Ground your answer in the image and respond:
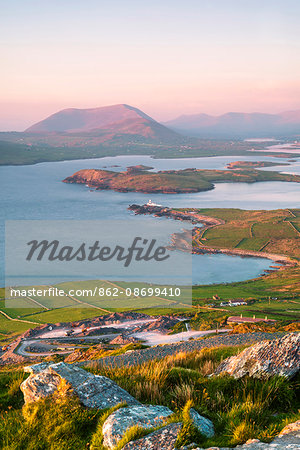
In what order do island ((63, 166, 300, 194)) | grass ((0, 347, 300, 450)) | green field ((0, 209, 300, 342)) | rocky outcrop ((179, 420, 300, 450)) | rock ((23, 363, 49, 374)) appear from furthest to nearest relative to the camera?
island ((63, 166, 300, 194)), green field ((0, 209, 300, 342)), rock ((23, 363, 49, 374)), grass ((0, 347, 300, 450)), rocky outcrop ((179, 420, 300, 450))

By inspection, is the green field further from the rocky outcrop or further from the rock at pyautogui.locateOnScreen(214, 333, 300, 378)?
the rocky outcrop

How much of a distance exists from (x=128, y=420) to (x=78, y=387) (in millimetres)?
1124

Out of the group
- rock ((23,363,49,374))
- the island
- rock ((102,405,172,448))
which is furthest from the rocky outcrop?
the island

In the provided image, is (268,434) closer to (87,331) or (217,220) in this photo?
(87,331)

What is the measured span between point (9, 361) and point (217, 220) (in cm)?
7793

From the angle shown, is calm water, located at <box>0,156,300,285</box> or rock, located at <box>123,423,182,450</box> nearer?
rock, located at <box>123,423,182,450</box>

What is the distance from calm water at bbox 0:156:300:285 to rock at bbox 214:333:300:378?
2174 inches

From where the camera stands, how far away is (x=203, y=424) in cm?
512

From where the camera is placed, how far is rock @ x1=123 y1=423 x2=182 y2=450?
4.45 meters

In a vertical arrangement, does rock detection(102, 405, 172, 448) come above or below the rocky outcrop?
below

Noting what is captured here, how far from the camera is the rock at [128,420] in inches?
189

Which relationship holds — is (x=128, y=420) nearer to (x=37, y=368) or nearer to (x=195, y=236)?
(x=37, y=368)

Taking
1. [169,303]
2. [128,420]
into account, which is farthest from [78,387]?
[169,303]

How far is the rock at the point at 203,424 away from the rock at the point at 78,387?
1056 millimetres
